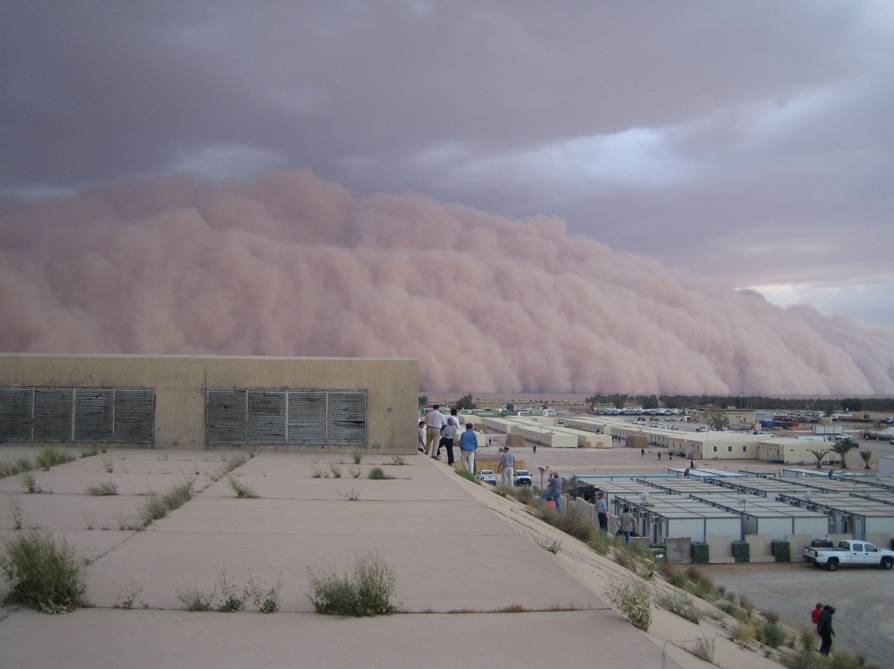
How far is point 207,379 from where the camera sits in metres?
11.0

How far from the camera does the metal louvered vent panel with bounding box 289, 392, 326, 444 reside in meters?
11.0

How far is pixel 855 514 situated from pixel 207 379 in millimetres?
13736

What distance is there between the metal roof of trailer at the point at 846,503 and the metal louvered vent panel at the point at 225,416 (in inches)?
520

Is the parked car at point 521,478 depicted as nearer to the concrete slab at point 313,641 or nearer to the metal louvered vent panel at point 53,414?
the metal louvered vent panel at point 53,414

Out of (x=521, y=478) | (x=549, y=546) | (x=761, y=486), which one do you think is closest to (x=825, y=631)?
(x=549, y=546)

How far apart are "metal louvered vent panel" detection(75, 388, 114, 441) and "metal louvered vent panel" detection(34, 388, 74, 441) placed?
0.39 ft

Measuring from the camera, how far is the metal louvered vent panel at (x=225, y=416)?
36.0 feet

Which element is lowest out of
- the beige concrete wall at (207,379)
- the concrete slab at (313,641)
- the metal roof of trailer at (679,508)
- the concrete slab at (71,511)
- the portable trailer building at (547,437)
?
the portable trailer building at (547,437)

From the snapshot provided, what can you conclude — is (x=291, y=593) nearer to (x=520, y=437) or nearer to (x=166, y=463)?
(x=166, y=463)

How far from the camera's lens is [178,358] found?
36.5ft

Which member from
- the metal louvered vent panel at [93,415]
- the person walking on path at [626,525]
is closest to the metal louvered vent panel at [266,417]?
the metal louvered vent panel at [93,415]

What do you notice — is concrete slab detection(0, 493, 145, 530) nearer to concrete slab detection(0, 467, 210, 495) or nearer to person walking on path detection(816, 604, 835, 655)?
concrete slab detection(0, 467, 210, 495)

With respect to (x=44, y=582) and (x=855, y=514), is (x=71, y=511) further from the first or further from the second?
(x=855, y=514)

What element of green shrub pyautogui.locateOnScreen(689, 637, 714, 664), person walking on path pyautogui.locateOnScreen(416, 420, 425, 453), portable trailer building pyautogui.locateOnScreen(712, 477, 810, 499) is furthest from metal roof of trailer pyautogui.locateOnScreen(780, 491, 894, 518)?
green shrub pyautogui.locateOnScreen(689, 637, 714, 664)
